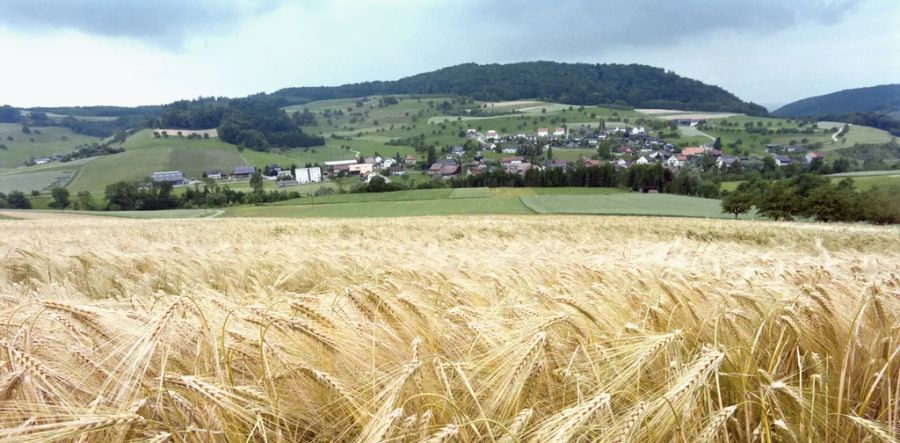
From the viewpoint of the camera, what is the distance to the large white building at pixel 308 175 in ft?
304

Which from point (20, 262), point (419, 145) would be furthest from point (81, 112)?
point (20, 262)

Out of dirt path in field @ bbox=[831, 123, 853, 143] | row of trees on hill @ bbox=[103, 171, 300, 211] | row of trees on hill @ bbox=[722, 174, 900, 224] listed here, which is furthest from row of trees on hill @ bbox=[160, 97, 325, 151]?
dirt path in field @ bbox=[831, 123, 853, 143]

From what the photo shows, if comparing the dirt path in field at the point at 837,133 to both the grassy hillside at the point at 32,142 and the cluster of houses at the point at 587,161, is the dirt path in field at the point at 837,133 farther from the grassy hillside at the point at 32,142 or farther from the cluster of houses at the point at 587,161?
the grassy hillside at the point at 32,142

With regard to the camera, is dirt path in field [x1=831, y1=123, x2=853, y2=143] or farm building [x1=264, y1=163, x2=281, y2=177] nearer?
farm building [x1=264, y1=163, x2=281, y2=177]

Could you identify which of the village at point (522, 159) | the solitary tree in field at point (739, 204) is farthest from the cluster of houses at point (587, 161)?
the solitary tree in field at point (739, 204)

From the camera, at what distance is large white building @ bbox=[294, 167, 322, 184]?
92688mm

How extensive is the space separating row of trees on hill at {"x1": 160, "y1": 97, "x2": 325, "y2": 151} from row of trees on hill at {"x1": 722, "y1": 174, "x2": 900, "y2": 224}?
12210cm

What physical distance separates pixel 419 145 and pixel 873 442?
136589 mm

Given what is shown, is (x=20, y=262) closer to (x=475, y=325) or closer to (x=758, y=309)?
(x=475, y=325)

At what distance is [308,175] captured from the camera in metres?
94.3

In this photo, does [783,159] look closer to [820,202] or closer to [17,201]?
[820,202]

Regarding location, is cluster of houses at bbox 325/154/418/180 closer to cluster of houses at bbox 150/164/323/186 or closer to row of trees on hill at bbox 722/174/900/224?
cluster of houses at bbox 150/164/323/186

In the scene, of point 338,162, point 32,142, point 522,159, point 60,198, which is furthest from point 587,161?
point 32,142

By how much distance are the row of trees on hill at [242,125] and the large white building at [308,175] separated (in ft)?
125
